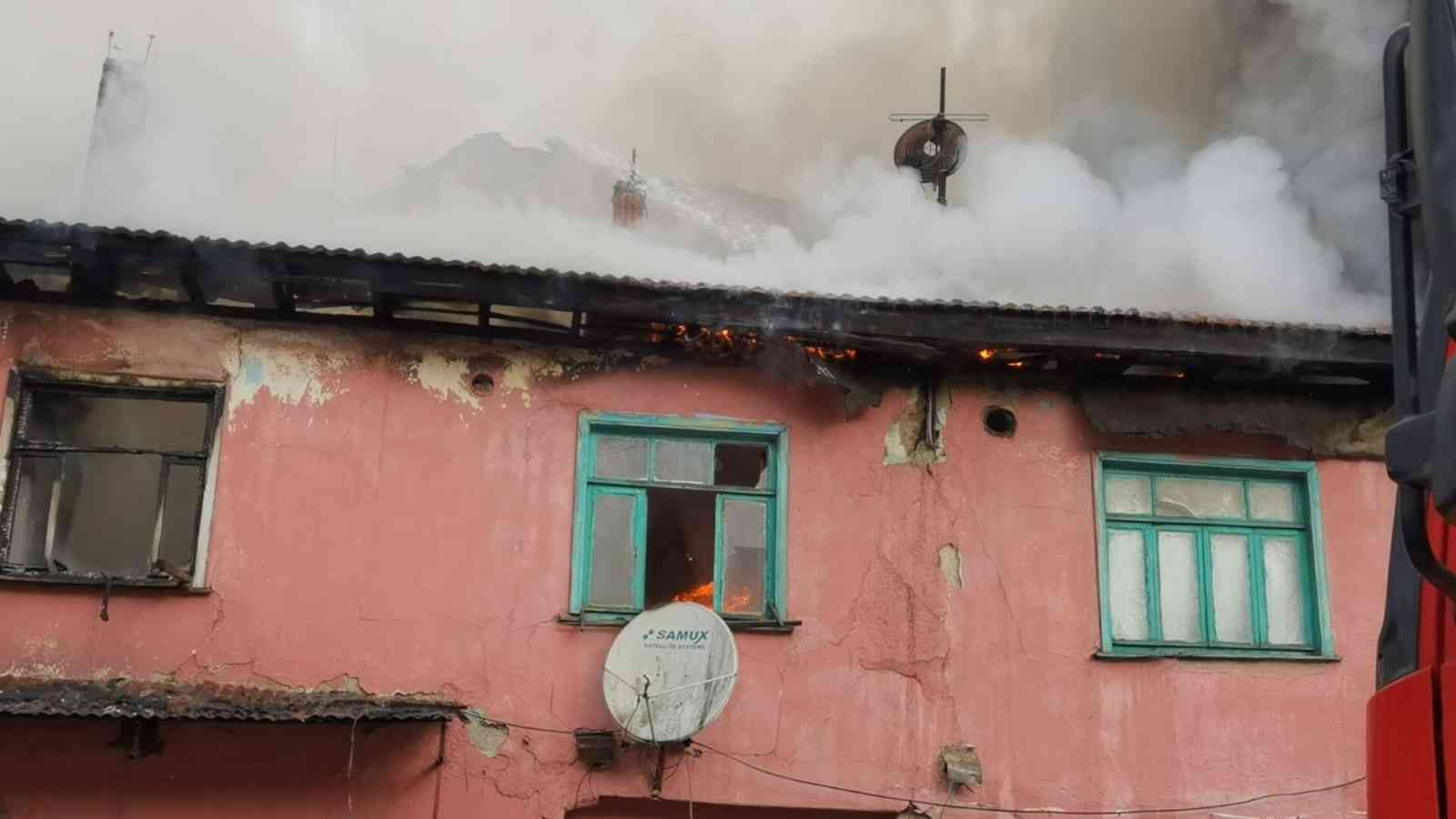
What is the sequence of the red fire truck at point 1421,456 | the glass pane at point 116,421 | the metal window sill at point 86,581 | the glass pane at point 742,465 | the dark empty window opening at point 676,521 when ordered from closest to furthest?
the red fire truck at point 1421,456 → the metal window sill at point 86,581 → the glass pane at point 116,421 → the dark empty window opening at point 676,521 → the glass pane at point 742,465

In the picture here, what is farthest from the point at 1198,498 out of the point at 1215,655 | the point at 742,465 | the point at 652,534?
the point at 652,534

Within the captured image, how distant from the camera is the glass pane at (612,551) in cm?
1000

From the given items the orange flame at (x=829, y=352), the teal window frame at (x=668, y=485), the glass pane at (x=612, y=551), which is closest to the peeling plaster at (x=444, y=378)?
the teal window frame at (x=668, y=485)

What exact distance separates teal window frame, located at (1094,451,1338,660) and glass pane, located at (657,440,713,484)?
9.77ft

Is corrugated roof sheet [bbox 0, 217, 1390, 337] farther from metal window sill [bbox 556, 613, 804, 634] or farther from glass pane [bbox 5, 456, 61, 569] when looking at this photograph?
metal window sill [bbox 556, 613, 804, 634]

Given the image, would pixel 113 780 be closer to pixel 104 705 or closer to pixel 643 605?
pixel 104 705

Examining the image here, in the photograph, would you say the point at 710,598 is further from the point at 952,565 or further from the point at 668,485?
the point at 952,565

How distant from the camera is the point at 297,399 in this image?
32.7 feet

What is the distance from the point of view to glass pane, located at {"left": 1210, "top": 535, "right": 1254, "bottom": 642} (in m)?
10.4

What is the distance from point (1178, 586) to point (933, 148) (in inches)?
275

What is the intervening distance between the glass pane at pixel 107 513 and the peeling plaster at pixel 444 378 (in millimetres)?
1901

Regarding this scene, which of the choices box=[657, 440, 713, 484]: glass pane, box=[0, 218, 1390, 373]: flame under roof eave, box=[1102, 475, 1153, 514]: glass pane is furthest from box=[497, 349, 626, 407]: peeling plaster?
box=[1102, 475, 1153, 514]: glass pane

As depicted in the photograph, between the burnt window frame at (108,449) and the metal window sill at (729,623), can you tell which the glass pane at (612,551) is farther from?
the burnt window frame at (108,449)

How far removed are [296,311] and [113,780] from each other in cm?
342
